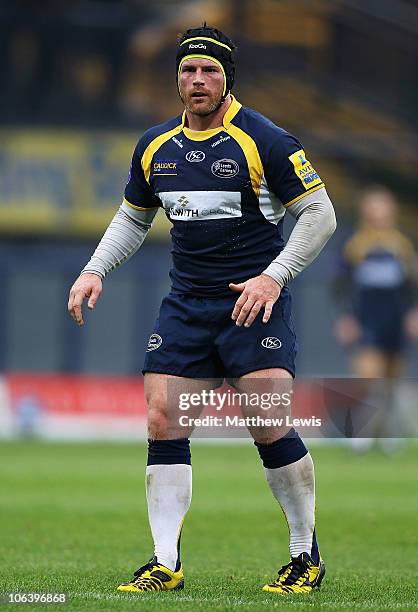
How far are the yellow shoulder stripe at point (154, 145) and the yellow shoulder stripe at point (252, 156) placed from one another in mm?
293

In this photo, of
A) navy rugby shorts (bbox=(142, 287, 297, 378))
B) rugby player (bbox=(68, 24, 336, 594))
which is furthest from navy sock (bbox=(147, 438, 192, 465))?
navy rugby shorts (bbox=(142, 287, 297, 378))

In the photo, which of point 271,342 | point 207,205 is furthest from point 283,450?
point 207,205

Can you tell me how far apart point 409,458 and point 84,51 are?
37.7 feet

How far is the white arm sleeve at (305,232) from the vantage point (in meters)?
6.02

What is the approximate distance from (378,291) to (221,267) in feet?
33.8

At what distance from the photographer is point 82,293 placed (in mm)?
6180

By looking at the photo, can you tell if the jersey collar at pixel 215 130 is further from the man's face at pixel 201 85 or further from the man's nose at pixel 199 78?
the man's nose at pixel 199 78

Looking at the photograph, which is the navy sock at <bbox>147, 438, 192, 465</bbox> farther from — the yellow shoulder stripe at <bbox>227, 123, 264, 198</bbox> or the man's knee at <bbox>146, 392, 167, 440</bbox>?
the yellow shoulder stripe at <bbox>227, 123, 264, 198</bbox>

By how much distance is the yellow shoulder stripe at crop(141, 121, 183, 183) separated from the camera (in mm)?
6226

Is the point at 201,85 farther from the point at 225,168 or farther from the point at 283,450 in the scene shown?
the point at 283,450

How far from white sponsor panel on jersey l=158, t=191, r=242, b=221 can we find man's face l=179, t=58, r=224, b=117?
1.11 feet

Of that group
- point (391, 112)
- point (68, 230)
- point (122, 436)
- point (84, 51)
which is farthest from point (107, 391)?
point (391, 112)

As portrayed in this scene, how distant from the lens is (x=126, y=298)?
2542 cm

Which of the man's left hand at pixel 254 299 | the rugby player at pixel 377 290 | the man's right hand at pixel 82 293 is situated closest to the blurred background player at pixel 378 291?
the rugby player at pixel 377 290
